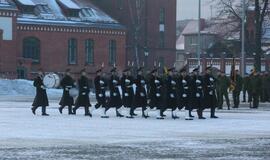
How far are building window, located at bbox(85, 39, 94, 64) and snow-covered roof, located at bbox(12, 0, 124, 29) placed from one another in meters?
1.80

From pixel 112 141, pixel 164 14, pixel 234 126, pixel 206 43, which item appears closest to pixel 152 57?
pixel 164 14

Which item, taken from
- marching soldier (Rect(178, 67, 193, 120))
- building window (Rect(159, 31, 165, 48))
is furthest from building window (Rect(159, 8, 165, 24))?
marching soldier (Rect(178, 67, 193, 120))

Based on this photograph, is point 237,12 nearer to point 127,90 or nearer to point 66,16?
point 66,16

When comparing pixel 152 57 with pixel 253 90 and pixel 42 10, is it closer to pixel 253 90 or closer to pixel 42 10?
pixel 42 10

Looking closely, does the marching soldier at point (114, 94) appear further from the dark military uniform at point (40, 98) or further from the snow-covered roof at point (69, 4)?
the snow-covered roof at point (69, 4)

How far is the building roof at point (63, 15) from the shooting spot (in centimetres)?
7431

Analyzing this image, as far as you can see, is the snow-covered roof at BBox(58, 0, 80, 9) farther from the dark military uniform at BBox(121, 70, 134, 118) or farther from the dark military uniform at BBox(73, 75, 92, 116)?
the dark military uniform at BBox(121, 70, 134, 118)

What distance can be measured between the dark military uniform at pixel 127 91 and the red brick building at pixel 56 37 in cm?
3828

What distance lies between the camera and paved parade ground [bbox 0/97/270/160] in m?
18.8

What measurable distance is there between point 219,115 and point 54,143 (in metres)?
14.1

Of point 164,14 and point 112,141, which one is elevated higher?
point 164,14

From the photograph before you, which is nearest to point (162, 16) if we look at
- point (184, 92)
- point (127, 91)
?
point (127, 91)

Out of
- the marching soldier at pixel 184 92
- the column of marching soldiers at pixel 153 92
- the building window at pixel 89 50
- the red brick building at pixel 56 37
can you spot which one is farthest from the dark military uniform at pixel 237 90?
the building window at pixel 89 50

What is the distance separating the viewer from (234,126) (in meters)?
27.9
